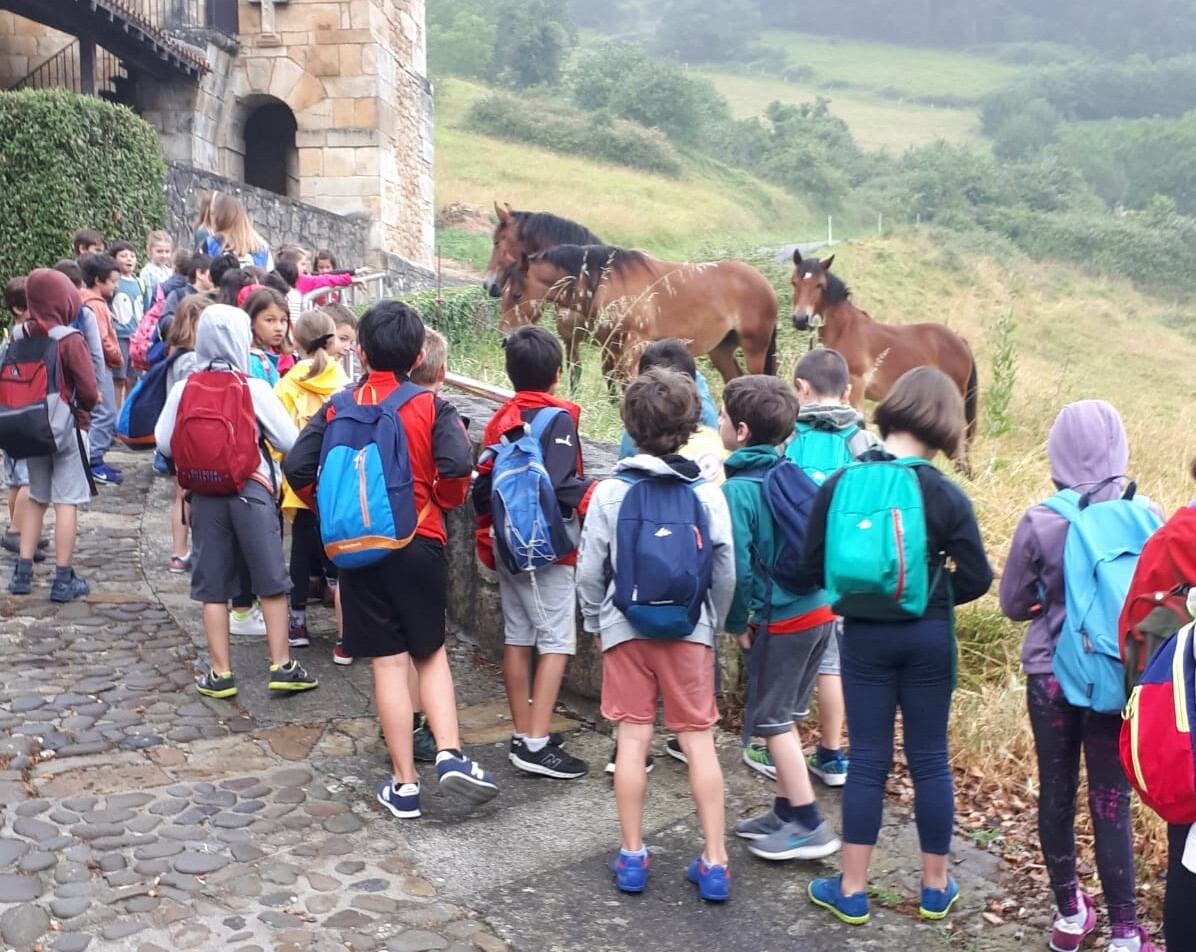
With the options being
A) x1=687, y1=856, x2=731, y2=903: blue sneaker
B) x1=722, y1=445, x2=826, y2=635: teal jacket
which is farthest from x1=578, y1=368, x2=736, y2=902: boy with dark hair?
x1=722, y1=445, x2=826, y2=635: teal jacket

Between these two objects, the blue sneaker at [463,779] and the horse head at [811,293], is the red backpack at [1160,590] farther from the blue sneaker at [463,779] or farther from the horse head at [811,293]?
the horse head at [811,293]

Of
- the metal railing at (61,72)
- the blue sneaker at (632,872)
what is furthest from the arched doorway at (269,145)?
the blue sneaker at (632,872)

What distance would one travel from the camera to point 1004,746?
14.8 ft

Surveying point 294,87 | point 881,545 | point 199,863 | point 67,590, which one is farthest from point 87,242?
point 294,87

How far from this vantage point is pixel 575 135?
56.6 meters

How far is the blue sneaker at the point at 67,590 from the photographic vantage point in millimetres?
6090

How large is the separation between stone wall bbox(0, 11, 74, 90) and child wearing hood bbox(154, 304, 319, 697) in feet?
55.9

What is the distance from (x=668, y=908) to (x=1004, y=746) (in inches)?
62.0

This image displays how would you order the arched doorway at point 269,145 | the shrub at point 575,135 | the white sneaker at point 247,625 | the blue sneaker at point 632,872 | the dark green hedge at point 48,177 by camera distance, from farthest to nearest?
1. the shrub at point 575,135
2. the arched doorway at point 269,145
3. the dark green hedge at point 48,177
4. the white sneaker at point 247,625
5. the blue sneaker at point 632,872

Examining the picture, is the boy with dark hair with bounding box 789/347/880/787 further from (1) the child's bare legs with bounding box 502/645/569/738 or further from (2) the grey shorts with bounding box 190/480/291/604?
(2) the grey shorts with bounding box 190/480/291/604

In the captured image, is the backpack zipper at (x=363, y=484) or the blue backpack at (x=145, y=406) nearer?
the backpack zipper at (x=363, y=484)

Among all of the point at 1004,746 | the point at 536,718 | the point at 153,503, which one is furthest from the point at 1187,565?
the point at 153,503

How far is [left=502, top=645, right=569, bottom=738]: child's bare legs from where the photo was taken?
4.43 meters

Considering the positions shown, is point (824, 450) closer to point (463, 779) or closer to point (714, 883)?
point (714, 883)
